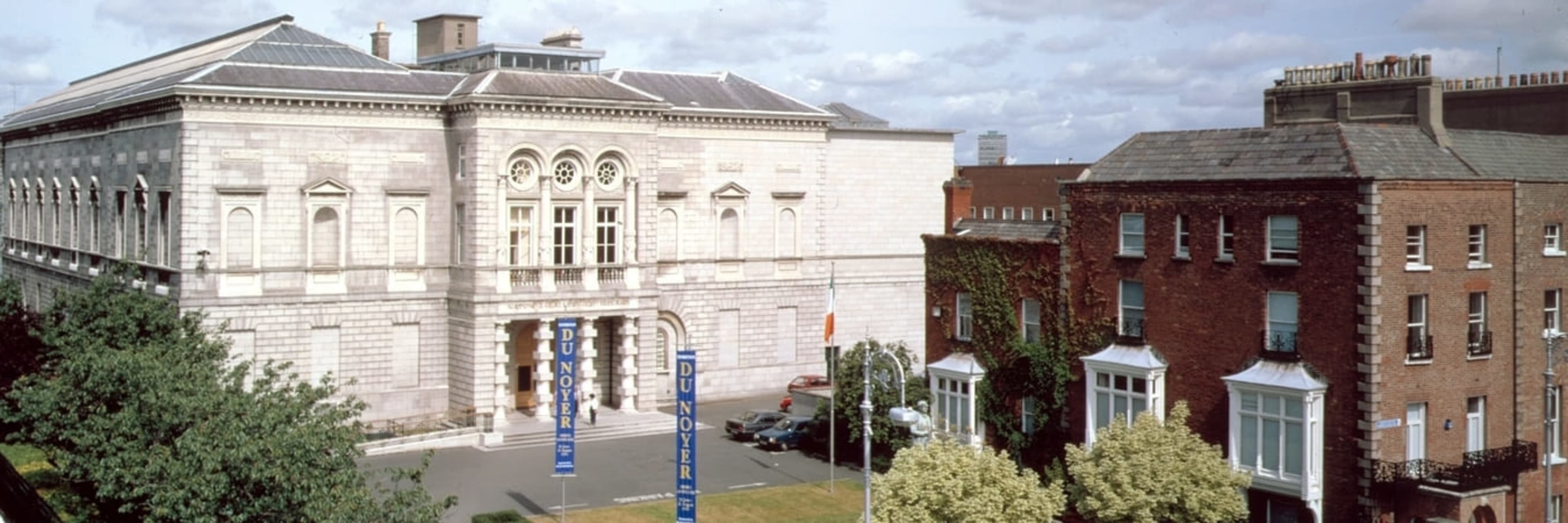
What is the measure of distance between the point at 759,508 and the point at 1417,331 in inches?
700

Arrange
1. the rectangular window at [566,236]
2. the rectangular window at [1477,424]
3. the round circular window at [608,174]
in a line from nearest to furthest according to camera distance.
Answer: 1. the rectangular window at [1477,424]
2. the rectangular window at [566,236]
3. the round circular window at [608,174]

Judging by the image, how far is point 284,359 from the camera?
5550cm

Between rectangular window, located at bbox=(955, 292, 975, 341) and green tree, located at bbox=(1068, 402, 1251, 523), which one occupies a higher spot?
rectangular window, located at bbox=(955, 292, 975, 341)

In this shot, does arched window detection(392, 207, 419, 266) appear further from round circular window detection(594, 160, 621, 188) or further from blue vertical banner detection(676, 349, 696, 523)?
blue vertical banner detection(676, 349, 696, 523)

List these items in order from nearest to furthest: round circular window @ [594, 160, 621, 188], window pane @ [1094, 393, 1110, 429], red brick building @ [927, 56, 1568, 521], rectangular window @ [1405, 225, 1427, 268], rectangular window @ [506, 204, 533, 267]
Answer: red brick building @ [927, 56, 1568, 521] → rectangular window @ [1405, 225, 1427, 268] → window pane @ [1094, 393, 1110, 429] → rectangular window @ [506, 204, 533, 267] → round circular window @ [594, 160, 621, 188]

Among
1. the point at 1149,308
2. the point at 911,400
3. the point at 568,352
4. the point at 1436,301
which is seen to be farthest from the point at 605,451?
the point at 1436,301

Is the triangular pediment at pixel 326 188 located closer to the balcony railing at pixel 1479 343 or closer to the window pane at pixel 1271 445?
the window pane at pixel 1271 445

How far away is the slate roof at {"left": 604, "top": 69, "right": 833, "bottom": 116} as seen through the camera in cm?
6575

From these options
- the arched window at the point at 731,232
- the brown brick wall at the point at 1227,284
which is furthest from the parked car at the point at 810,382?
the brown brick wall at the point at 1227,284

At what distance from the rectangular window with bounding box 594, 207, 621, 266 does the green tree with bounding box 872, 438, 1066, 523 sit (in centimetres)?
2708

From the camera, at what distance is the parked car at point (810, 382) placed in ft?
213

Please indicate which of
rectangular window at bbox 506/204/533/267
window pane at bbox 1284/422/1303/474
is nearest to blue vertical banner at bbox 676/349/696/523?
window pane at bbox 1284/422/1303/474

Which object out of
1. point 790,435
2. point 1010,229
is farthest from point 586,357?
point 1010,229

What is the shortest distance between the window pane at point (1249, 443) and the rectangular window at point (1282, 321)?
5.95 feet
